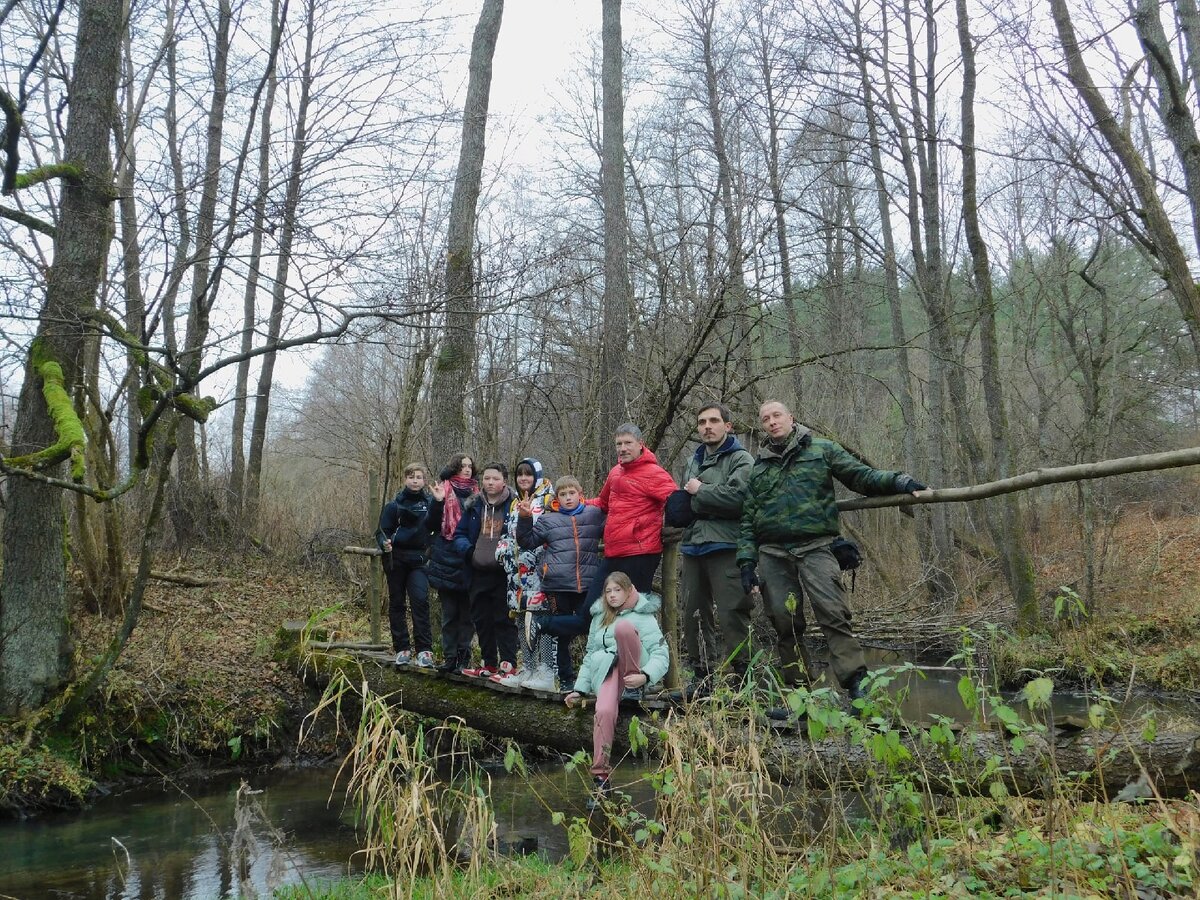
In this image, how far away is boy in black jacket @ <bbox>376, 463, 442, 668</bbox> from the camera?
730 centimetres

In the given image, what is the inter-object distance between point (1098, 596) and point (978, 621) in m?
2.93

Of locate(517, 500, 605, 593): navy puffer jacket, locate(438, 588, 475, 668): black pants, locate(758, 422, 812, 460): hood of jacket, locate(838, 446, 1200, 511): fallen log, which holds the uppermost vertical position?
locate(758, 422, 812, 460): hood of jacket

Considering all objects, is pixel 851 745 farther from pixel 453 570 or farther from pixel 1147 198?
pixel 1147 198

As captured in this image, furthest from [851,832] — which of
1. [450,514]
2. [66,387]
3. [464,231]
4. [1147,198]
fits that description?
[464,231]

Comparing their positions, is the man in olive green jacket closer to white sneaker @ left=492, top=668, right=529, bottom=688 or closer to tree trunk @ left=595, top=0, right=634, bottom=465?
white sneaker @ left=492, top=668, right=529, bottom=688

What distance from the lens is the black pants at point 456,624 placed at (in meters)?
7.12

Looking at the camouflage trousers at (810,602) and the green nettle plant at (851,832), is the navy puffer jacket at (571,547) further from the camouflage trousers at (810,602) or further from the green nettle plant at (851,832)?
the green nettle plant at (851,832)

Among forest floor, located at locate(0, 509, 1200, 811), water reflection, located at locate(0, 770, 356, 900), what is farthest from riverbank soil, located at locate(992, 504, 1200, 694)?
water reflection, located at locate(0, 770, 356, 900)

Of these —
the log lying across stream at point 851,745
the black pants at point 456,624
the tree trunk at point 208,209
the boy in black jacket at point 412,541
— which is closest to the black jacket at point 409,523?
the boy in black jacket at point 412,541

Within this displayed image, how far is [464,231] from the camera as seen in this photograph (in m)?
10.5

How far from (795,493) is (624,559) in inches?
51.1

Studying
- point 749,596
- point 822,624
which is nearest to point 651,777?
point 822,624

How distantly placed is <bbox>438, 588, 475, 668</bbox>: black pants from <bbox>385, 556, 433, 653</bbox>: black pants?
28cm

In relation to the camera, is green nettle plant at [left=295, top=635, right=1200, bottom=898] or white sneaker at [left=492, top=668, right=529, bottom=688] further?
white sneaker at [left=492, top=668, right=529, bottom=688]
